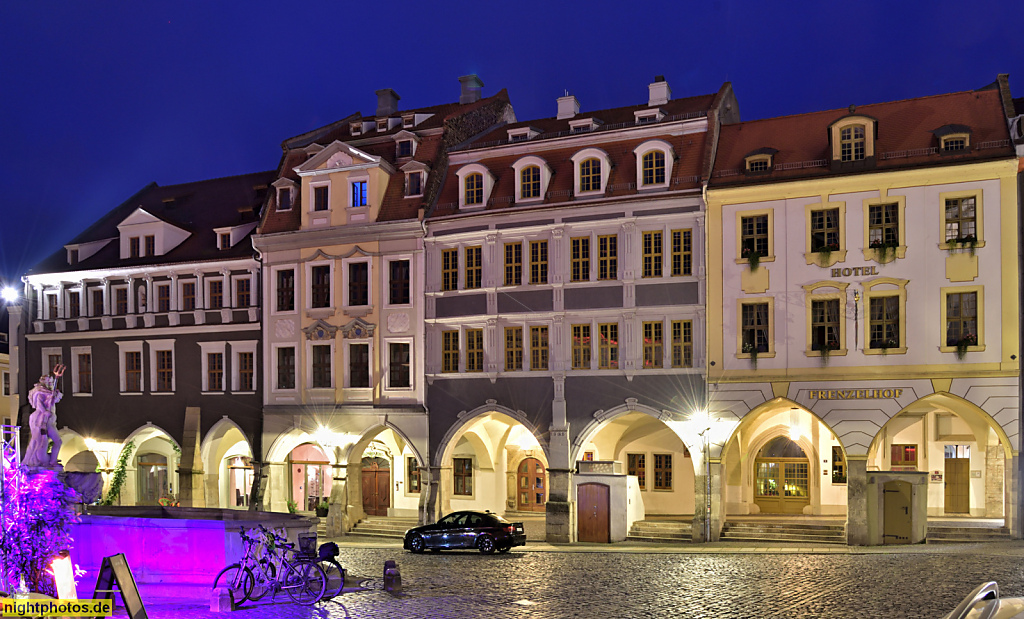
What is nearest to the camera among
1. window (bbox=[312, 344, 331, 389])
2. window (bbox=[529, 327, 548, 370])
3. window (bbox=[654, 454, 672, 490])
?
window (bbox=[529, 327, 548, 370])

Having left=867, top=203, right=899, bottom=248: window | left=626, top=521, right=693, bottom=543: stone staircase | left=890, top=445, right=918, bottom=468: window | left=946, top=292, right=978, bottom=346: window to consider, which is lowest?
left=626, top=521, right=693, bottom=543: stone staircase

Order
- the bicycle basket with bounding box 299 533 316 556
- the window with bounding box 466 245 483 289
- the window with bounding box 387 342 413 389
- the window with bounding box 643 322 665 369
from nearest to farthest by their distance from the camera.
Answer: the bicycle basket with bounding box 299 533 316 556
the window with bounding box 643 322 665 369
the window with bounding box 466 245 483 289
the window with bounding box 387 342 413 389

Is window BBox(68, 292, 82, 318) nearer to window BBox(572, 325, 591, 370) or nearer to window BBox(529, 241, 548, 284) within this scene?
window BBox(529, 241, 548, 284)

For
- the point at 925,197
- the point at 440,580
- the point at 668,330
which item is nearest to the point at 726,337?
the point at 668,330

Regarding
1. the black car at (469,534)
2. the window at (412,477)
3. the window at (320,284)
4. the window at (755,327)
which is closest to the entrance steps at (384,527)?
the window at (412,477)

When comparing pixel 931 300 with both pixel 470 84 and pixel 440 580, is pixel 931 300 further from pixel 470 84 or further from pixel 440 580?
pixel 470 84

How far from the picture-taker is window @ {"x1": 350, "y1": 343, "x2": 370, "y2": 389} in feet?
120

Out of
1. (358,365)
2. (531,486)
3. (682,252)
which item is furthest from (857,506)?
(358,365)

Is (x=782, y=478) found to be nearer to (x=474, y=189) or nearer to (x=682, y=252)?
(x=682, y=252)

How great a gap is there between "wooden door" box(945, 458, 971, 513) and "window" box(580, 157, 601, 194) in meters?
15.0

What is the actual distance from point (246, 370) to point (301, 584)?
22.4 m

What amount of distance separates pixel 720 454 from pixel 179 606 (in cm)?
1840

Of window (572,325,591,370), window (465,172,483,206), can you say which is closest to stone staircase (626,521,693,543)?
window (572,325,591,370)

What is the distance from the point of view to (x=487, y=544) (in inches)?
1087
